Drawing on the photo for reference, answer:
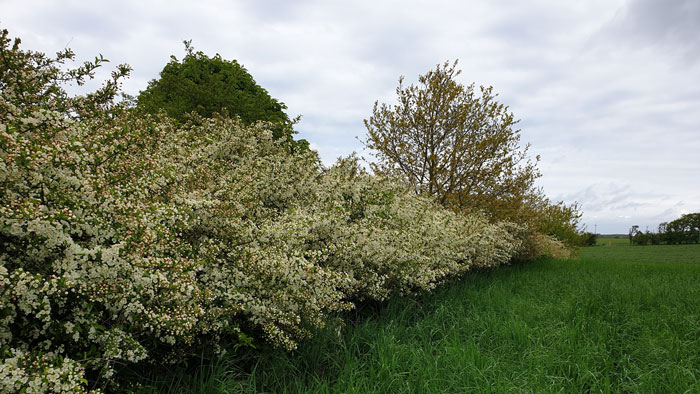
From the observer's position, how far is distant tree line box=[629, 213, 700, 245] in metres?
53.2

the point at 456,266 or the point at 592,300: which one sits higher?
the point at 456,266

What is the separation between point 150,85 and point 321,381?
15206mm

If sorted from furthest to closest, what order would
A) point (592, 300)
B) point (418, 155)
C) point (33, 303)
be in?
point (418, 155)
point (592, 300)
point (33, 303)

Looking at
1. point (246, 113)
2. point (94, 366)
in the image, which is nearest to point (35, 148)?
point (94, 366)

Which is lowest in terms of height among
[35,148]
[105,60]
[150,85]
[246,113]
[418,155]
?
[35,148]

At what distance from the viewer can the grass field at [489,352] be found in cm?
348

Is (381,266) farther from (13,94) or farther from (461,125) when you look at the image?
(461,125)

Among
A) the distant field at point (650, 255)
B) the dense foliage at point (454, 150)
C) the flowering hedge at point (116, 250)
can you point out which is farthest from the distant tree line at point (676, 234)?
the flowering hedge at point (116, 250)

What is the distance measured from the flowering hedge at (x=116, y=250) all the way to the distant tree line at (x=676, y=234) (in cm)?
6810

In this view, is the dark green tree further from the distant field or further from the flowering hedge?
the distant field

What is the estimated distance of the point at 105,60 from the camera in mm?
3260

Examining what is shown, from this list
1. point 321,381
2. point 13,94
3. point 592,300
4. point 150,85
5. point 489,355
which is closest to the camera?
point 13,94

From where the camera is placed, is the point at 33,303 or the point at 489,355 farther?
the point at 489,355

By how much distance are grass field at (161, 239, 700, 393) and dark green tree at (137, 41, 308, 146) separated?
5.77 metres
